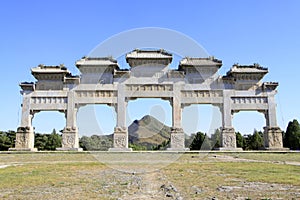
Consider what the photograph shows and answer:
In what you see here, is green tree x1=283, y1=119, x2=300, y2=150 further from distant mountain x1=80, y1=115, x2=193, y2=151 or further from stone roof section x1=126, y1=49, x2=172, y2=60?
stone roof section x1=126, y1=49, x2=172, y2=60

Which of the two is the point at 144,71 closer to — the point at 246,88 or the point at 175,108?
the point at 175,108

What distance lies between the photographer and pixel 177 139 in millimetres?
36438

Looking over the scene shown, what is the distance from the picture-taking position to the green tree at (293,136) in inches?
2074

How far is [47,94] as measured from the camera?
38.2 m

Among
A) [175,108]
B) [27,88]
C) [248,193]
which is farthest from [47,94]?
[248,193]

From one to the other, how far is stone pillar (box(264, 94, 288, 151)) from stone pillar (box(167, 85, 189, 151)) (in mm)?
10864

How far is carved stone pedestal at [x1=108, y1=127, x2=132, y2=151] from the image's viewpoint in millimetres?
35875

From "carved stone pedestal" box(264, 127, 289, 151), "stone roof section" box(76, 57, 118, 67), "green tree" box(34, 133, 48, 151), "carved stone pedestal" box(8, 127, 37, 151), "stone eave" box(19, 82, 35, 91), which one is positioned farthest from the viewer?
"green tree" box(34, 133, 48, 151)

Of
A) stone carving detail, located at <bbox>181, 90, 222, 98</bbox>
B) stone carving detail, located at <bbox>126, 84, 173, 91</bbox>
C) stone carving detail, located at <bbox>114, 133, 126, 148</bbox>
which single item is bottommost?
stone carving detail, located at <bbox>114, 133, 126, 148</bbox>

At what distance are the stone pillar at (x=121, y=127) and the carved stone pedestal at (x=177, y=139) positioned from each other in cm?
530

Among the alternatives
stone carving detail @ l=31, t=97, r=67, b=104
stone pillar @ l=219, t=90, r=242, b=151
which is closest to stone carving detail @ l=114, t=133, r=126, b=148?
stone carving detail @ l=31, t=97, r=67, b=104

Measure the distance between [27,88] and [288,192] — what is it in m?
36.3

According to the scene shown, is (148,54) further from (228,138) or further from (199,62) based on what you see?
(228,138)

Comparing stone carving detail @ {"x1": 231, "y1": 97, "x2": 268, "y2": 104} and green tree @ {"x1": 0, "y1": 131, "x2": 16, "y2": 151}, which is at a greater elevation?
stone carving detail @ {"x1": 231, "y1": 97, "x2": 268, "y2": 104}
